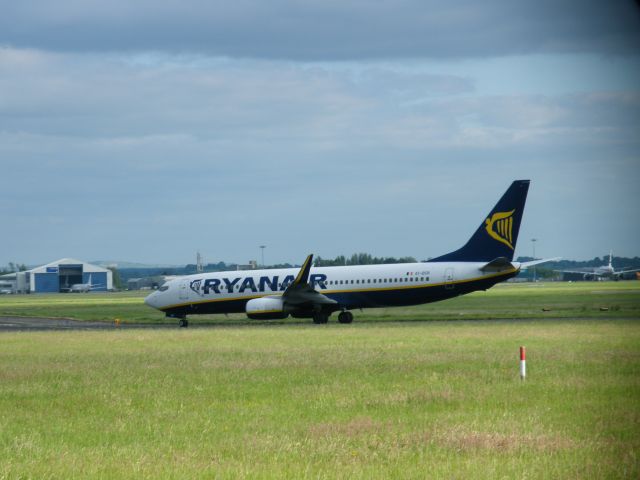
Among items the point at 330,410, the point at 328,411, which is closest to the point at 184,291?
the point at 330,410

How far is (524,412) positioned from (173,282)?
42.9 m

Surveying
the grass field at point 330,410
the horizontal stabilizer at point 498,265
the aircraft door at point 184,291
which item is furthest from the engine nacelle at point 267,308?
the grass field at point 330,410

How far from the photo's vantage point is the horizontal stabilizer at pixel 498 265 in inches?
1980

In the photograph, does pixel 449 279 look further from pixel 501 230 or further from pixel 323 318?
pixel 323 318

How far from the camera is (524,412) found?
18406mm

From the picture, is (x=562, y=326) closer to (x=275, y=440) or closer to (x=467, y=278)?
(x=467, y=278)

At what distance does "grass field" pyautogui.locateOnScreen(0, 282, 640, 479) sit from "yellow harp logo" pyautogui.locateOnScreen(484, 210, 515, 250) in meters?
16.6

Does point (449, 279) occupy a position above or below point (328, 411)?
above

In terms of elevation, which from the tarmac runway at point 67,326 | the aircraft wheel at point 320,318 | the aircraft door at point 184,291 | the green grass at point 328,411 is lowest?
the green grass at point 328,411

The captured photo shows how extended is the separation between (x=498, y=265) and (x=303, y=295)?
10.3 meters

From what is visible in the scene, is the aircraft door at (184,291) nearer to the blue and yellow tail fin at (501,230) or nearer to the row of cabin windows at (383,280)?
the row of cabin windows at (383,280)

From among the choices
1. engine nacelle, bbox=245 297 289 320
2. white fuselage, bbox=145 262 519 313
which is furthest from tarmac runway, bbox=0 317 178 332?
engine nacelle, bbox=245 297 289 320

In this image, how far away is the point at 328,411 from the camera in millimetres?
19141

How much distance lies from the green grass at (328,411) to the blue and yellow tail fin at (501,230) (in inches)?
692
